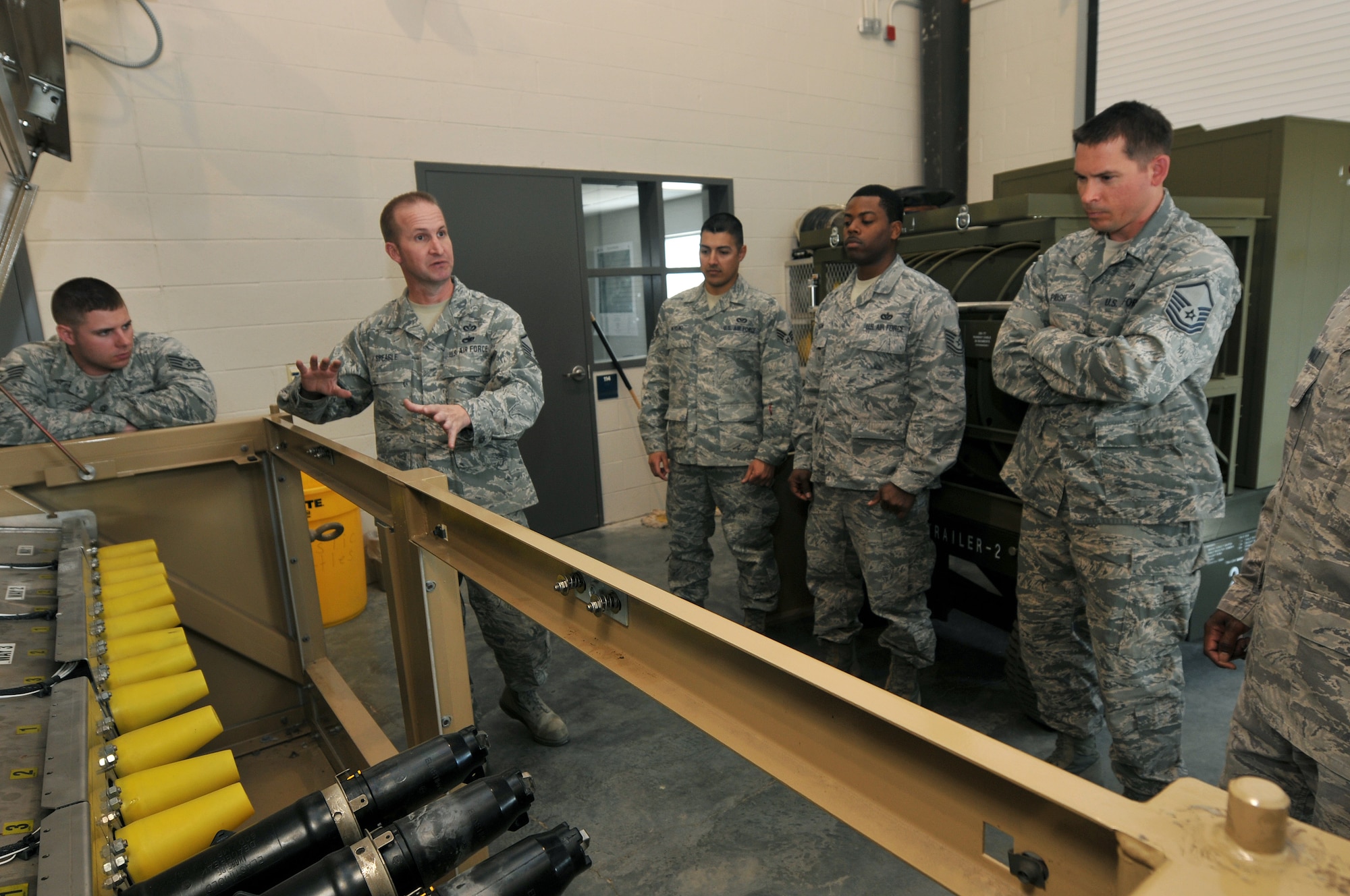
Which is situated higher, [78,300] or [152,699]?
[78,300]

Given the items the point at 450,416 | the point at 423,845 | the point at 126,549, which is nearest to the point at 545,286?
the point at 450,416

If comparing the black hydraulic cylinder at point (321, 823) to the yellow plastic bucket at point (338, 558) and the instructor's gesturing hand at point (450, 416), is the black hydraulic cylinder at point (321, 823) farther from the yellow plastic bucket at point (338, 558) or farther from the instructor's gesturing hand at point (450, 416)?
the yellow plastic bucket at point (338, 558)

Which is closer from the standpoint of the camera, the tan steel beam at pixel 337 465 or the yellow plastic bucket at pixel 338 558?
the tan steel beam at pixel 337 465

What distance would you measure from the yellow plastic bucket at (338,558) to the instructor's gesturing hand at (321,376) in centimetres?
122

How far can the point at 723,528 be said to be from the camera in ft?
9.37

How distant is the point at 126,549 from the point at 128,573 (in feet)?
0.77

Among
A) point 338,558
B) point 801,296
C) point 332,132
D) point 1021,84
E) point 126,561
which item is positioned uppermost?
point 1021,84

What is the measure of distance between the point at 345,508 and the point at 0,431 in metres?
1.27

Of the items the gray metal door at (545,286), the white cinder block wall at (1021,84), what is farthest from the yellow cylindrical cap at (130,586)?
the white cinder block wall at (1021,84)

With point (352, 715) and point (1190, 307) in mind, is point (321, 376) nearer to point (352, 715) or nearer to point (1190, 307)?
point (352, 715)

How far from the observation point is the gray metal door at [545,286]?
12.3ft

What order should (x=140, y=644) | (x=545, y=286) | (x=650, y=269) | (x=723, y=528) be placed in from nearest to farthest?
(x=140, y=644)
(x=723, y=528)
(x=545, y=286)
(x=650, y=269)

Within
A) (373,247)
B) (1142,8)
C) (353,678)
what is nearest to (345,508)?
(353,678)

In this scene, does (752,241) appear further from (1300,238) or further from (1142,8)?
(1300,238)
